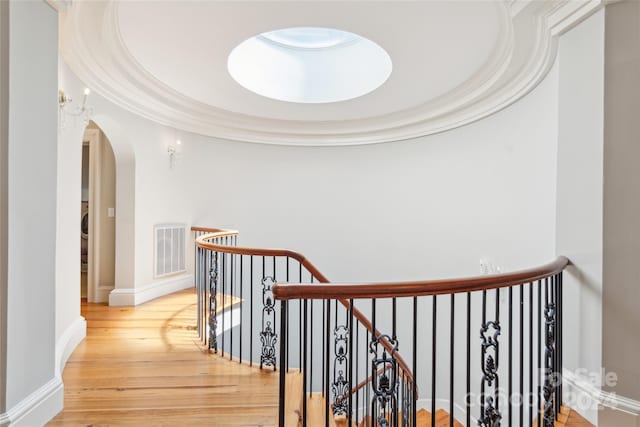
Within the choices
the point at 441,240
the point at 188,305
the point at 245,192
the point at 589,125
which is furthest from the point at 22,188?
the point at 441,240

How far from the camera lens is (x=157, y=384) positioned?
8.14 ft

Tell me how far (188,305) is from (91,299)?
136 cm

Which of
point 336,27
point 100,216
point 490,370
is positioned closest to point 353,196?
point 336,27

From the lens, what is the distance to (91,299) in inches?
181

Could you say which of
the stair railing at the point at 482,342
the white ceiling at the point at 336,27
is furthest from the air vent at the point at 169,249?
the stair railing at the point at 482,342

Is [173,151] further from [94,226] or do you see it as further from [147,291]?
[147,291]

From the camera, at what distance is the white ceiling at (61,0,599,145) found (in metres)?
2.60

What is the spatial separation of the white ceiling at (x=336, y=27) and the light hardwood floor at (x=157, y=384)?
8.53 feet

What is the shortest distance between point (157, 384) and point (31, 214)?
142cm

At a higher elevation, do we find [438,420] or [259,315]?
[259,315]

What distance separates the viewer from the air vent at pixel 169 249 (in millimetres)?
4828

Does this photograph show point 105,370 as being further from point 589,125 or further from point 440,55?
point 440,55

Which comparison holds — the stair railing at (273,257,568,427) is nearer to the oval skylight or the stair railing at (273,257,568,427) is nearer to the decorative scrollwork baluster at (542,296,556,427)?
the decorative scrollwork baluster at (542,296,556,427)

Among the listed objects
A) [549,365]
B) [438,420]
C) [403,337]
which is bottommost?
[438,420]
